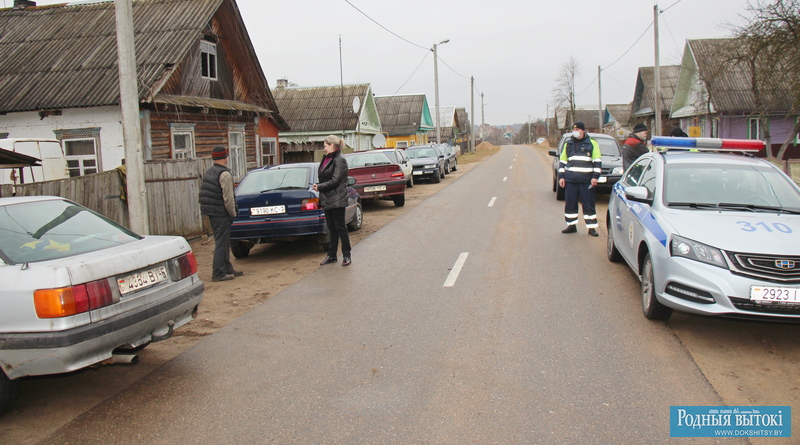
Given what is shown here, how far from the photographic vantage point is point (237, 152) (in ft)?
64.9

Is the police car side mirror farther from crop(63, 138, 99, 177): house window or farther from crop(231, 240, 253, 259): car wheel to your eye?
crop(63, 138, 99, 177): house window

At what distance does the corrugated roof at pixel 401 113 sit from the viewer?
5116 cm

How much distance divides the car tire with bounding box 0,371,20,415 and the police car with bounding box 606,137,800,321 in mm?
5185

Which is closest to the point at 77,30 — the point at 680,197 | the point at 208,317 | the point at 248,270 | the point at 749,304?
the point at 248,270

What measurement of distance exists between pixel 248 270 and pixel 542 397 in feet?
19.9

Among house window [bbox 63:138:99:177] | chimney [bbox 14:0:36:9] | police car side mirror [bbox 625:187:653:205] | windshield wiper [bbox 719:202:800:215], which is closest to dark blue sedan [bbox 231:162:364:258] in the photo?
police car side mirror [bbox 625:187:653:205]

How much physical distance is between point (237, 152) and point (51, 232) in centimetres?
→ 1553

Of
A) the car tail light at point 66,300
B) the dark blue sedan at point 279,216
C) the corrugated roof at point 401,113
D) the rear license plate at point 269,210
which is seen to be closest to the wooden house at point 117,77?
the dark blue sedan at point 279,216

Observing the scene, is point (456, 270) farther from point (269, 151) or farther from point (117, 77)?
point (269, 151)

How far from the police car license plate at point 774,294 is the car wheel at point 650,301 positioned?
0.91m

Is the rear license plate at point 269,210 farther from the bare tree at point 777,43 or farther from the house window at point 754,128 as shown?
the house window at point 754,128

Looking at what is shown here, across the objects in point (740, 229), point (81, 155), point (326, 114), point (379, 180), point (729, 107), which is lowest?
point (740, 229)

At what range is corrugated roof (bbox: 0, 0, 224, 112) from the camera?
14414 millimetres

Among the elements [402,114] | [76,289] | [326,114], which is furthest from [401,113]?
[76,289]
